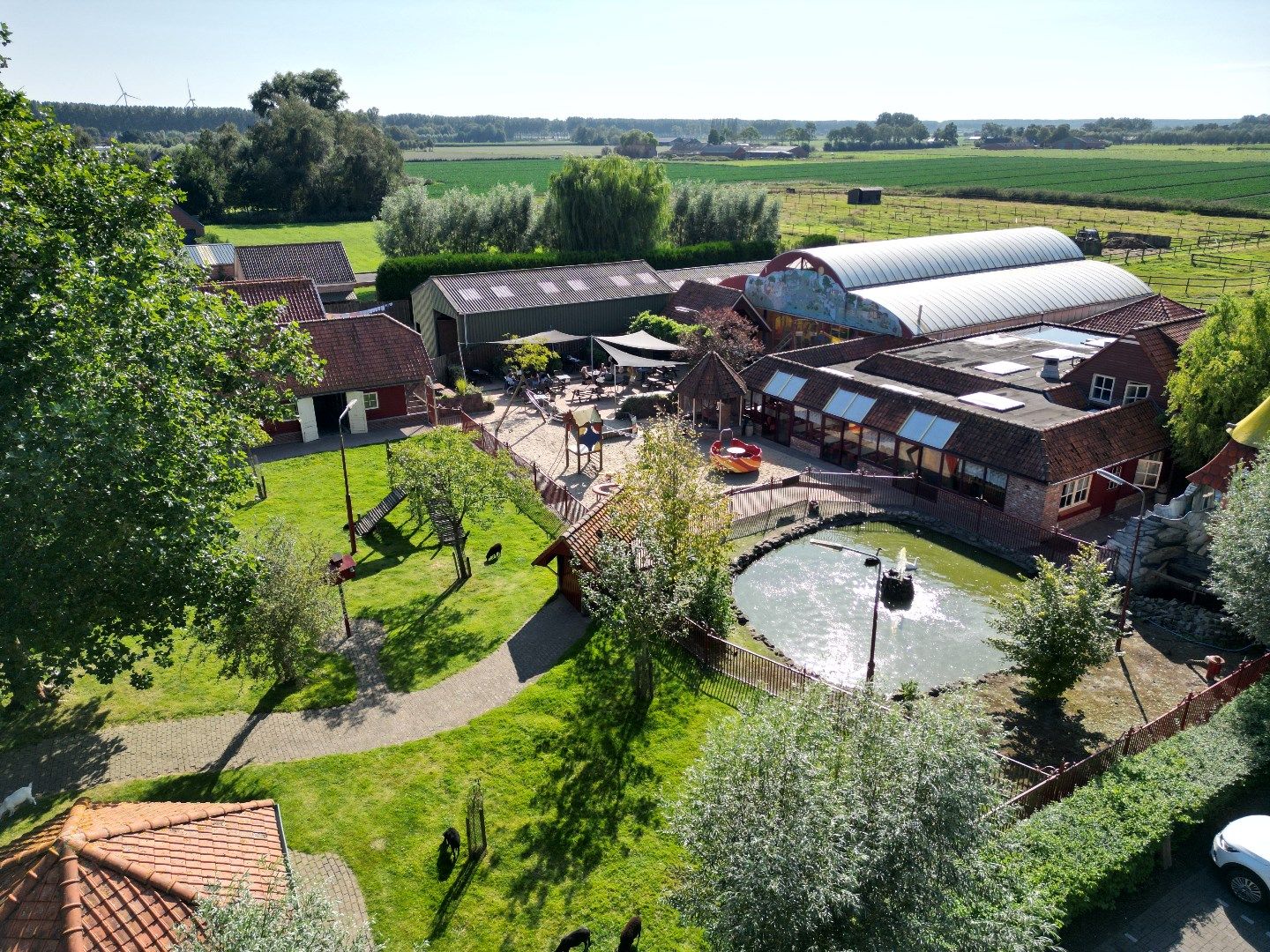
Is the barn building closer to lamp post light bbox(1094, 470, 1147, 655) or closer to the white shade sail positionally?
the white shade sail

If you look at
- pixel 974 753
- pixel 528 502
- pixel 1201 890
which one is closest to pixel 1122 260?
pixel 528 502

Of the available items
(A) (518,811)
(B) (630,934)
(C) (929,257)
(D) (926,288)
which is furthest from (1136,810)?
(C) (929,257)

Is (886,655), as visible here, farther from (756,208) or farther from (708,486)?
(756,208)

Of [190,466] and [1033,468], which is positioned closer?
[190,466]

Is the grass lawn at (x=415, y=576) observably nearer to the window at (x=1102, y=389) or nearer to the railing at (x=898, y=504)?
the railing at (x=898, y=504)

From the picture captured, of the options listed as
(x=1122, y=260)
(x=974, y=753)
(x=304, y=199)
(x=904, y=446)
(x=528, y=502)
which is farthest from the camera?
(x=304, y=199)

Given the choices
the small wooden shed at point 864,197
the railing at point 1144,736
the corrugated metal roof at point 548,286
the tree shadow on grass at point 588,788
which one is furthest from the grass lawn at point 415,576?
the small wooden shed at point 864,197
